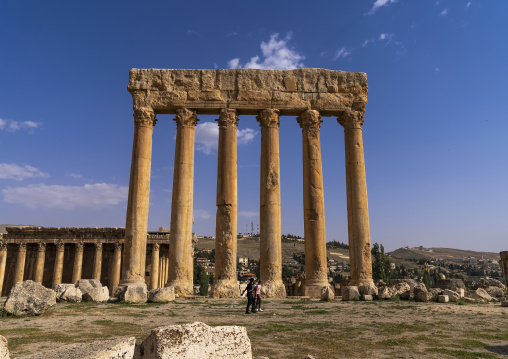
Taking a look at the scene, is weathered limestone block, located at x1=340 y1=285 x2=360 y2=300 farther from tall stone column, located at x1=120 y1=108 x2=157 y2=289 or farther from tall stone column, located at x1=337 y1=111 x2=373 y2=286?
tall stone column, located at x1=120 y1=108 x2=157 y2=289

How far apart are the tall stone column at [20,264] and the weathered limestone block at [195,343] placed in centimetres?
3725

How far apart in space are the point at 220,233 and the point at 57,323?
1068 cm

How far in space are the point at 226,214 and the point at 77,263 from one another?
2187cm

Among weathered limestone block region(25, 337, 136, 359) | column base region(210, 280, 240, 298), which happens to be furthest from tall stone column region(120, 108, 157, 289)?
weathered limestone block region(25, 337, 136, 359)

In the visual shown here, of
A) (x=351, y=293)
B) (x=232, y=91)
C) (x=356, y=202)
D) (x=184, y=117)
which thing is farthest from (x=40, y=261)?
(x=351, y=293)

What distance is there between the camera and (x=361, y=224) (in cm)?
2078

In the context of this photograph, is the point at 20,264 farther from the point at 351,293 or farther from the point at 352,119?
the point at 352,119

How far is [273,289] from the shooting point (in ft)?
63.1

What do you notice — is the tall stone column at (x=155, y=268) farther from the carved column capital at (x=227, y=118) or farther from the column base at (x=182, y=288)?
the carved column capital at (x=227, y=118)

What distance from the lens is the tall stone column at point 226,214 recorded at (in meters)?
19.6

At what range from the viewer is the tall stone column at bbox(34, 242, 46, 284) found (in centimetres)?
3528

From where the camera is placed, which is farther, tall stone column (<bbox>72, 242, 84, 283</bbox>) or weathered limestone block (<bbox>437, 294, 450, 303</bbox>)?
tall stone column (<bbox>72, 242, 84, 283</bbox>)

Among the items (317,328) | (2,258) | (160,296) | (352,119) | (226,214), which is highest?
(352,119)

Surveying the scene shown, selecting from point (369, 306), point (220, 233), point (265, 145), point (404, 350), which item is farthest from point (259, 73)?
point (404, 350)
